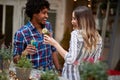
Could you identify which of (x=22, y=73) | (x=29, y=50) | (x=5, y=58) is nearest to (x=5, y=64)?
(x=5, y=58)

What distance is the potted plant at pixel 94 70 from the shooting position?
8.46 ft

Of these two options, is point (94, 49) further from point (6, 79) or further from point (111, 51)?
point (111, 51)

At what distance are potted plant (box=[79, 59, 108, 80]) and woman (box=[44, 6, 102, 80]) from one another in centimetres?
104

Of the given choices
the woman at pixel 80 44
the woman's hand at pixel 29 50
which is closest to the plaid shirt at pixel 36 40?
the woman's hand at pixel 29 50

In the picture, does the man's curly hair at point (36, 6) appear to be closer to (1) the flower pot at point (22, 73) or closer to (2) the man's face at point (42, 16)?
(2) the man's face at point (42, 16)

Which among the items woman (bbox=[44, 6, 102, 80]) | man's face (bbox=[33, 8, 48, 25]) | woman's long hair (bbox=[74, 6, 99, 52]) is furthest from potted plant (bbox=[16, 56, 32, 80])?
man's face (bbox=[33, 8, 48, 25])

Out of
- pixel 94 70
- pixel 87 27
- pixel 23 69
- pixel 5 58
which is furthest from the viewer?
pixel 87 27

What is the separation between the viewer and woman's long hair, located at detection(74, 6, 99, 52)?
12.4ft

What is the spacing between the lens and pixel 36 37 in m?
4.38

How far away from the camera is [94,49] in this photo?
3.86 metres

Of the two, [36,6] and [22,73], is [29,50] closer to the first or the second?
[36,6]

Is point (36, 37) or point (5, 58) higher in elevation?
point (36, 37)

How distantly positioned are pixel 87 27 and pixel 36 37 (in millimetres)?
721

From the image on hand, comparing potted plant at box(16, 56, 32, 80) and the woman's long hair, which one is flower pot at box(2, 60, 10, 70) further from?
the woman's long hair
